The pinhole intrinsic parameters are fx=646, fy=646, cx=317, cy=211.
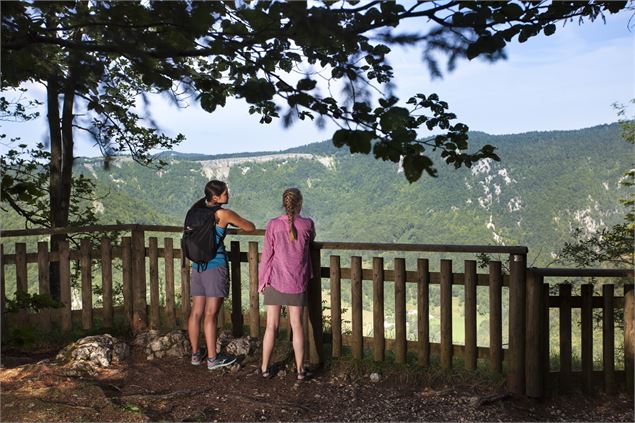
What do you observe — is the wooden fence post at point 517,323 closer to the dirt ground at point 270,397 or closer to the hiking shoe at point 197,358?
the dirt ground at point 270,397

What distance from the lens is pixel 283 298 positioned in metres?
5.15

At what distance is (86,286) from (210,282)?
2.25 metres

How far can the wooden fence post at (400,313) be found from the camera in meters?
5.49

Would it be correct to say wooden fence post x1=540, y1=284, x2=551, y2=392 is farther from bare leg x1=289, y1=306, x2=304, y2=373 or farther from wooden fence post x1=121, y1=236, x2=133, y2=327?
wooden fence post x1=121, y1=236, x2=133, y2=327

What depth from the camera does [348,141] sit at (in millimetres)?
2955

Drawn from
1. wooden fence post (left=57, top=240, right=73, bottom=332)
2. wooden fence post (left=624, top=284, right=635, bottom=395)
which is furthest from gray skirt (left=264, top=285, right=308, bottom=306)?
wooden fence post (left=57, top=240, right=73, bottom=332)

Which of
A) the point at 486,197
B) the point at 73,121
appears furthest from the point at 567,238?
the point at 73,121

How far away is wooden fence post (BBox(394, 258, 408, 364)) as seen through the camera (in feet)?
18.0

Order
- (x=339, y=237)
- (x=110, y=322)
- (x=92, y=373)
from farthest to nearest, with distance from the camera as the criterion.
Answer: (x=339, y=237) → (x=110, y=322) → (x=92, y=373)

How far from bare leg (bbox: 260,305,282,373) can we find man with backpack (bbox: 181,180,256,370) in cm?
45

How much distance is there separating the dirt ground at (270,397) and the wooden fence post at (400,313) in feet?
0.54

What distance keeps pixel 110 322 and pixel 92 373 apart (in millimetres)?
1553

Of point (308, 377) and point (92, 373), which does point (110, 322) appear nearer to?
point (92, 373)

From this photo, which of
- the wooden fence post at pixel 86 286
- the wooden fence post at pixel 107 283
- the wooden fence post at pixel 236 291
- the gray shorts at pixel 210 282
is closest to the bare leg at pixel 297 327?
the gray shorts at pixel 210 282
